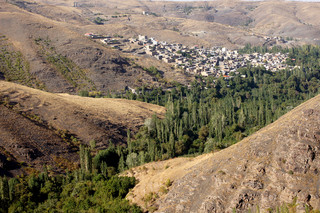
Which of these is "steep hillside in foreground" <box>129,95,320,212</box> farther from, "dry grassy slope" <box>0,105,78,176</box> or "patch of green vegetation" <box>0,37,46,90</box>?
"patch of green vegetation" <box>0,37,46,90</box>

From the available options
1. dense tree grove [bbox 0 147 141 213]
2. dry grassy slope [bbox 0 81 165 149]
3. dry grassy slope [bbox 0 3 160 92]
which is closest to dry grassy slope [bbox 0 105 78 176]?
dense tree grove [bbox 0 147 141 213]

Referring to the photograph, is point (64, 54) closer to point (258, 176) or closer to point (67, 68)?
point (67, 68)

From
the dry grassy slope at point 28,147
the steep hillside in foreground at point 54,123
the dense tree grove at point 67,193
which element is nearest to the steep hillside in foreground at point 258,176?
the dense tree grove at point 67,193

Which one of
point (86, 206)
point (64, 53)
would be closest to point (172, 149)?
point (86, 206)

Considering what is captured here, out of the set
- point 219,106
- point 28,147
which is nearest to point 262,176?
point 28,147

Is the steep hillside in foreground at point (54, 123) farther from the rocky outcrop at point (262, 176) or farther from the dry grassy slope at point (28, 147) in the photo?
the rocky outcrop at point (262, 176)

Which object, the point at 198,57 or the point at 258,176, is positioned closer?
the point at 258,176
